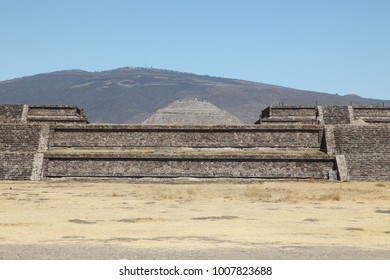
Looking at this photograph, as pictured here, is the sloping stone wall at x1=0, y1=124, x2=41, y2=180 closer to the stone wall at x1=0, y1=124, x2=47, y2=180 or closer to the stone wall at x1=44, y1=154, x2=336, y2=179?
the stone wall at x1=0, y1=124, x2=47, y2=180

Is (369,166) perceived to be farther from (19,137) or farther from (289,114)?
(19,137)

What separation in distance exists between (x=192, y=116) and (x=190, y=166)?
2152 cm

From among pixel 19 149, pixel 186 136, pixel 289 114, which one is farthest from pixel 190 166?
pixel 289 114

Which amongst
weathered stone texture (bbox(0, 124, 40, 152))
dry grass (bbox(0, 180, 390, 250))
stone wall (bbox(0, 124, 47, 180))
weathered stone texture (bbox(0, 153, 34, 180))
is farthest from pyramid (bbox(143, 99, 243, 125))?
dry grass (bbox(0, 180, 390, 250))

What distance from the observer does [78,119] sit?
145 feet

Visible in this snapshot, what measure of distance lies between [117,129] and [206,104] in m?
22.4

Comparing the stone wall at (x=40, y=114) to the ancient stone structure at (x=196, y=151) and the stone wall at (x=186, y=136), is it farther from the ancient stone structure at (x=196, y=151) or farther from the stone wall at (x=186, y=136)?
the stone wall at (x=186, y=136)

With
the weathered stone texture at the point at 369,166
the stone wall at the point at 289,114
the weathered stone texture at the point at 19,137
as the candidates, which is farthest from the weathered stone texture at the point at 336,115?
the weathered stone texture at the point at 19,137

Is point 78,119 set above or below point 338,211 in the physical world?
above

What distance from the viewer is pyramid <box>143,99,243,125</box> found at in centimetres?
5375

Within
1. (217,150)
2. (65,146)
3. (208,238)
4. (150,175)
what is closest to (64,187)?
(150,175)

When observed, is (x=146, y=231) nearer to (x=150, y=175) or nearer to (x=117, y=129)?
(x=150, y=175)

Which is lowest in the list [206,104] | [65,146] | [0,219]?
[0,219]

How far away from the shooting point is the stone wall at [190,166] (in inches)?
1312
